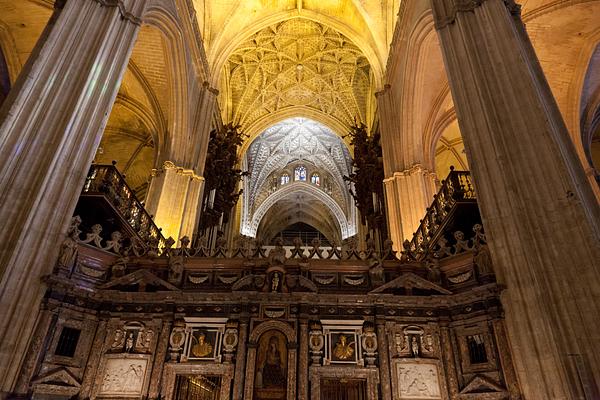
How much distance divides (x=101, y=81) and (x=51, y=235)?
8.26 ft

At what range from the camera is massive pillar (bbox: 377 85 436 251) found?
10407mm

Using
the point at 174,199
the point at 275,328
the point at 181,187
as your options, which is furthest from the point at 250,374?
the point at 181,187

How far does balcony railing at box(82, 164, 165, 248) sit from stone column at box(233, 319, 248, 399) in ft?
10.6

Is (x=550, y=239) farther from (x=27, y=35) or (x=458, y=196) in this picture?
(x=27, y=35)

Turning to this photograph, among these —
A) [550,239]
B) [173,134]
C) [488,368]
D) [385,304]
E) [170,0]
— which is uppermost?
[170,0]

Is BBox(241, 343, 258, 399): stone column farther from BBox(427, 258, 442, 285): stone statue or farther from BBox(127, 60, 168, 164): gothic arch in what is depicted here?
BBox(127, 60, 168, 164): gothic arch

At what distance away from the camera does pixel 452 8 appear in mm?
6840

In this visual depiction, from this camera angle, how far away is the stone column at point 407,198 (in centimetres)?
1034

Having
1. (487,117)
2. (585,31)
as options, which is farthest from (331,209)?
(487,117)

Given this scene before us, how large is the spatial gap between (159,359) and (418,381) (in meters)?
3.05

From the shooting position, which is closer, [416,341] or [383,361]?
[383,361]

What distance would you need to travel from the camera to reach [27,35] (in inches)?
417

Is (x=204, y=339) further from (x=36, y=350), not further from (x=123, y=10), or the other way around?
(x=123, y=10)

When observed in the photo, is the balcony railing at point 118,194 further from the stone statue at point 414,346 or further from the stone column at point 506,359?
the stone column at point 506,359
